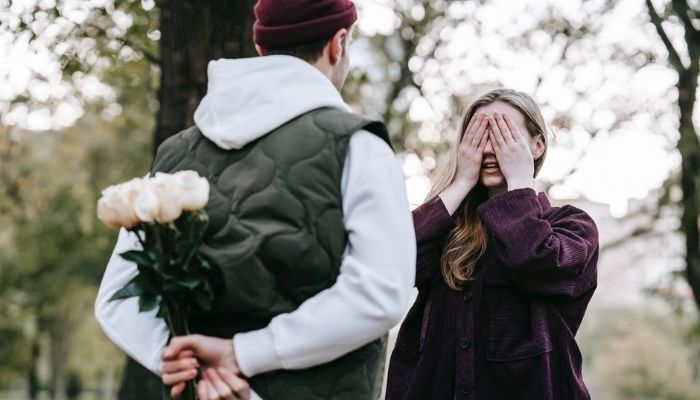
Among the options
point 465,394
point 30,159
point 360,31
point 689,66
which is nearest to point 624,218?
point 689,66

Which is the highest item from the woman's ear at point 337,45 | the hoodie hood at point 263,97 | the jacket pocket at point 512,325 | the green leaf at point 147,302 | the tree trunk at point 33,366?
the woman's ear at point 337,45

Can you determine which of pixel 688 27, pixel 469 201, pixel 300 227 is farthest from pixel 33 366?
pixel 300 227

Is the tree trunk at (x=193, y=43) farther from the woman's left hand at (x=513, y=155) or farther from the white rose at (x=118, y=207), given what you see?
the white rose at (x=118, y=207)

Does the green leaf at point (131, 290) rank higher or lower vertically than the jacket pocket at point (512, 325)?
higher

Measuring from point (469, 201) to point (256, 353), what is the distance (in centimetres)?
147

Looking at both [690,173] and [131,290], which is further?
[690,173]

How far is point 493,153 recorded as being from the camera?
329 centimetres

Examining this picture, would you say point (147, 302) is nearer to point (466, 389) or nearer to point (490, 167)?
point (466, 389)

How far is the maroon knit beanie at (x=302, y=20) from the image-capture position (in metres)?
2.43

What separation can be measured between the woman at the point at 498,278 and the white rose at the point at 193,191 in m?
1.21

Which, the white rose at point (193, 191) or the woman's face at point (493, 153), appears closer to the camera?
the white rose at point (193, 191)

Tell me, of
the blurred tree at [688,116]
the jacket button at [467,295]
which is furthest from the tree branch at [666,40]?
the jacket button at [467,295]

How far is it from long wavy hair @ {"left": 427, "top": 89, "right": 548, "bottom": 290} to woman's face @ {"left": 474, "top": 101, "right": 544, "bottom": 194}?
0.02 meters

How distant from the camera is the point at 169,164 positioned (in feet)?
8.45
